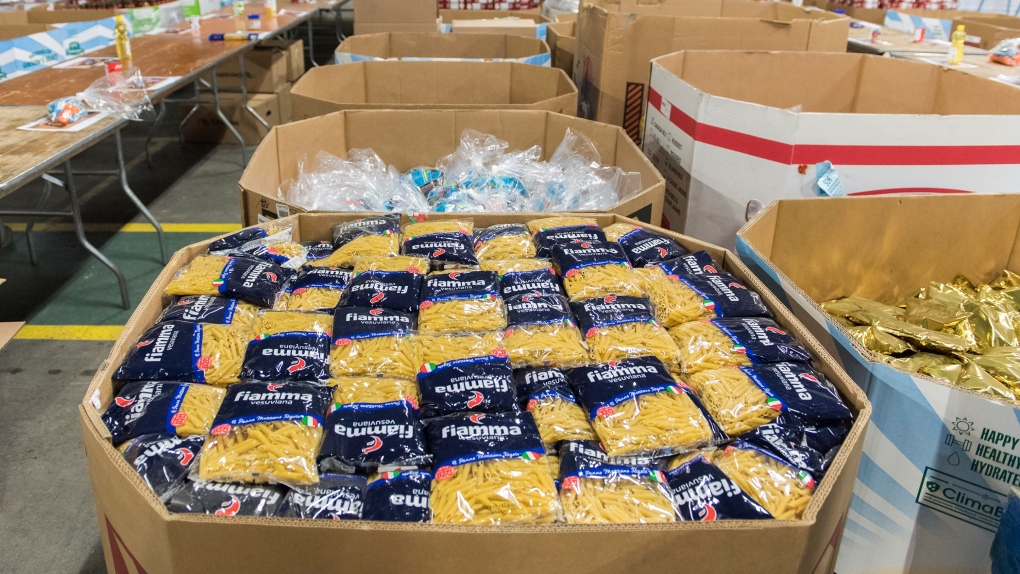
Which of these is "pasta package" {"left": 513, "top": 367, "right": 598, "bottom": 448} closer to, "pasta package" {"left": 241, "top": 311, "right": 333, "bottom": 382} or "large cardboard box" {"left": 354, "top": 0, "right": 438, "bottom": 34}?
"pasta package" {"left": 241, "top": 311, "right": 333, "bottom": 382}

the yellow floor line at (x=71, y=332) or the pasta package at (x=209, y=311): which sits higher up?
the pasta package at (x=209, y=311)

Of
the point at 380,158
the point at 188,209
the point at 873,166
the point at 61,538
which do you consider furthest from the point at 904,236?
the point at 188,209

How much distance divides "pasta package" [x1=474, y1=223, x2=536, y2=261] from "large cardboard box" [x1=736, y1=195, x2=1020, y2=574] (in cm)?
58

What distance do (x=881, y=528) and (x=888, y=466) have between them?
0.50 ft

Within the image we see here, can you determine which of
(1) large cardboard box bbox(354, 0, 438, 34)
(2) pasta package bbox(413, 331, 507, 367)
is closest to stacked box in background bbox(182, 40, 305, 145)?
(1) large cardboard box bbox(354, 0, 438, 34)

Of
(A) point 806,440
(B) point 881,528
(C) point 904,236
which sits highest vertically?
(C) point 904,236

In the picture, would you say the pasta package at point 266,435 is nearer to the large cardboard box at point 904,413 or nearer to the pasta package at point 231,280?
the pasta package at point 231,280

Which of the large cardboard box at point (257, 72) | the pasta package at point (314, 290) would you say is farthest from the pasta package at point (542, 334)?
the large cardboard box at point (257, 72)

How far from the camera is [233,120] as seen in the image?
5617mm

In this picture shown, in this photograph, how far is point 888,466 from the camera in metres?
1.44

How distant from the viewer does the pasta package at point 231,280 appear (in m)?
1.69

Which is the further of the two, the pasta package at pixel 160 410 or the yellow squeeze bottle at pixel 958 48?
the yellow squeeze bottle at pixel 958 48

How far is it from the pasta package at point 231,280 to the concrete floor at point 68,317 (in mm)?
897

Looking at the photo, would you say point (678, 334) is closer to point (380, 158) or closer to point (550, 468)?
point (550, 468)
